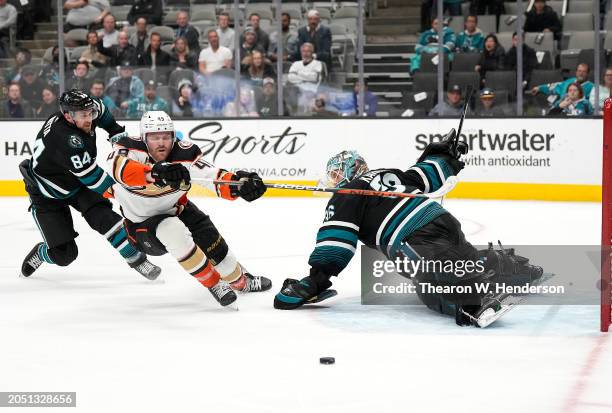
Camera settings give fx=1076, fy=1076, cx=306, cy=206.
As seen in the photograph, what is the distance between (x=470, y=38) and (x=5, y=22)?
4.53 meters

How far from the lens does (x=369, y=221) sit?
465cm

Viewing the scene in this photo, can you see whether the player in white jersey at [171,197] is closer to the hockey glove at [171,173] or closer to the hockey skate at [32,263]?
the hockey glove at [171,173]

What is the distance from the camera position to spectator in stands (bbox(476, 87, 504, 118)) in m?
9.55

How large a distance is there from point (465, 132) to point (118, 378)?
6.38m

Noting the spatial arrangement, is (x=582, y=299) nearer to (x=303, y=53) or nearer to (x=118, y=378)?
(x=118, y=378)

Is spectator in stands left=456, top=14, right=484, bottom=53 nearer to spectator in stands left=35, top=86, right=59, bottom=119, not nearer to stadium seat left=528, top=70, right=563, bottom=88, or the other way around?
stadium seat left=528, top=70, right=563, bottom=88

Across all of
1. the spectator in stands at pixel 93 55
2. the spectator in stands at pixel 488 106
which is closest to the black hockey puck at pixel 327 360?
the spectator in stands at pixel 488 106

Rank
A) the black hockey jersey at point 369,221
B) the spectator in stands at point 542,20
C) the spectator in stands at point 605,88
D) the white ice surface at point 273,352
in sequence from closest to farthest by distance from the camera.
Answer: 1. the white ice surface at point 273,352
2. the black hockey jersey at point 369,221
3. the spectator in stands at point 605,88
4. the spectator in stands at point 542,20

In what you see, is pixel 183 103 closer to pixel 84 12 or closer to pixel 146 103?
pixel 146 103

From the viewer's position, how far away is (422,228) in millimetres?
4559

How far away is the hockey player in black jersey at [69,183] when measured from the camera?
18.2 feet

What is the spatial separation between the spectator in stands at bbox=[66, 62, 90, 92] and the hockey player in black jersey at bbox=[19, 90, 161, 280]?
466 centimetres

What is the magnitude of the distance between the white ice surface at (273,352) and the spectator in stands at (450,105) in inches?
159

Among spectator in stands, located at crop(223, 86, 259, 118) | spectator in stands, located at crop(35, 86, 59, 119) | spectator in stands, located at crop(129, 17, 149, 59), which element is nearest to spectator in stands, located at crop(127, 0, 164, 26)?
spectator in stands, located at crop(129, 17, 149, 59)
